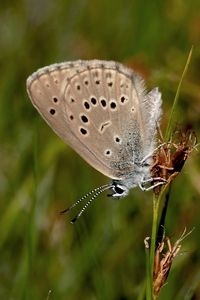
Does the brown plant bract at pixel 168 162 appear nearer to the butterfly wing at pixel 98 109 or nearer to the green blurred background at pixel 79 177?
the green blurred background at pixel 79 177

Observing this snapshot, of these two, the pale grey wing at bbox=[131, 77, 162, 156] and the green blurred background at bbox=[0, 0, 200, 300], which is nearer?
the pale grey wing at bbox=[131, 77, 162, 156]

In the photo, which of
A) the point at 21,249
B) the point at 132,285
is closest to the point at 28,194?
the point at 21,249

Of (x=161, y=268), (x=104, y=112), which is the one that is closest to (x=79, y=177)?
(x=104, y=112)

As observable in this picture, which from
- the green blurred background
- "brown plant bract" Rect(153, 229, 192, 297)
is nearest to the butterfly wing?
the green blurred background

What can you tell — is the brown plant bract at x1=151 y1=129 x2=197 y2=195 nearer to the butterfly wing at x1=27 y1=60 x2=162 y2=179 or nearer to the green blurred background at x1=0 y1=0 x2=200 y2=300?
the green blurred background at x1=0 y1=0 x2=200 y2=300

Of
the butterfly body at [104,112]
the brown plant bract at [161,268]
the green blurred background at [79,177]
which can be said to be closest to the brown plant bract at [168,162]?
the brown plant bract at [161,268]

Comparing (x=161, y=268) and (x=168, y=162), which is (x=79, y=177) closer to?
(x=168, y=162)

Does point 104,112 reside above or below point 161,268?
above
